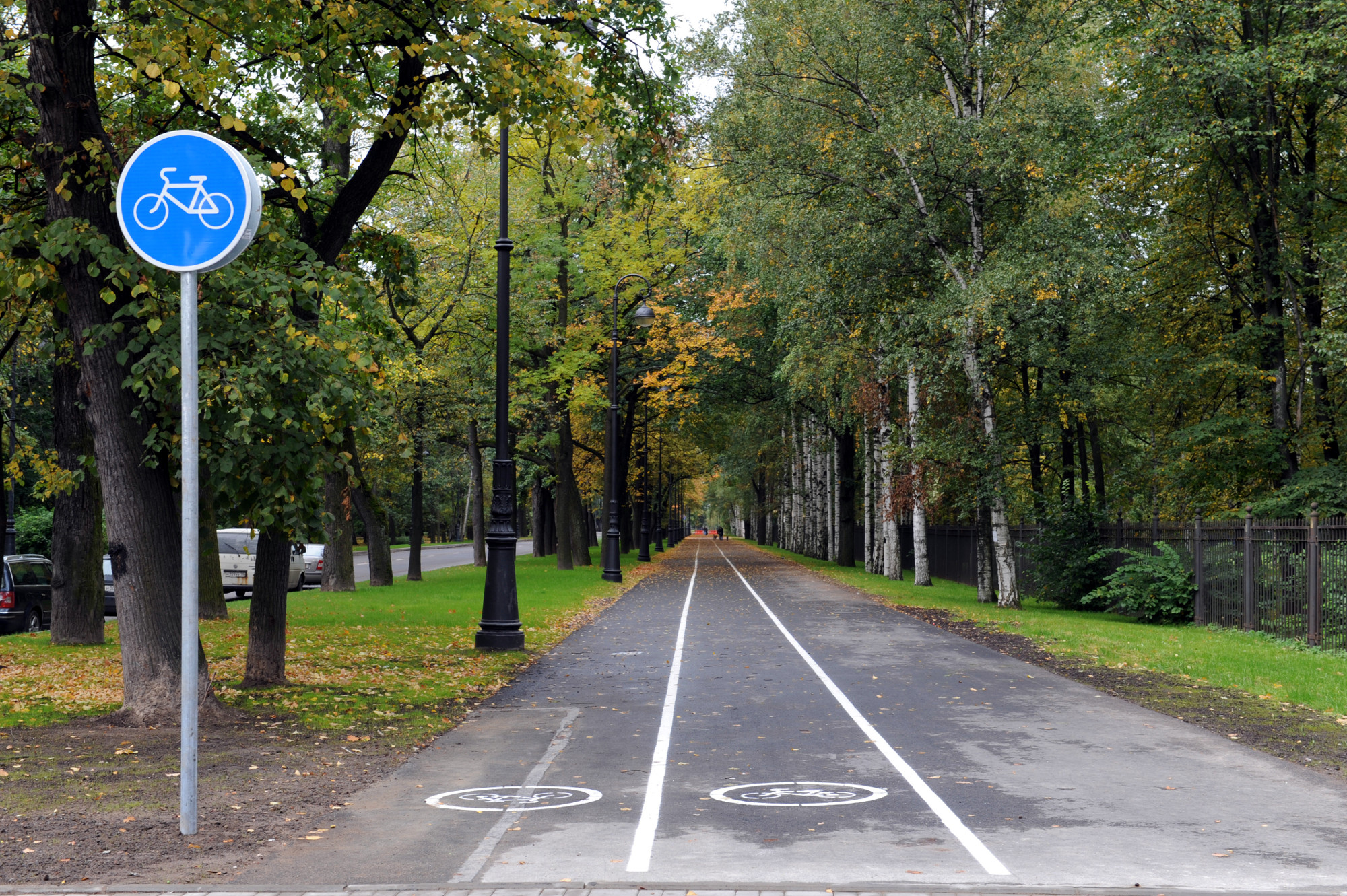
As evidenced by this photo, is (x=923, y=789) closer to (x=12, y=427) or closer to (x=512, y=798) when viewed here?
(x=512, y=798)

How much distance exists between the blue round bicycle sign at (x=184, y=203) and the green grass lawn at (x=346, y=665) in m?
5.18

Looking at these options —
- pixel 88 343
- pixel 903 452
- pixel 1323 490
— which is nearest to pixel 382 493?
pixel 903 452

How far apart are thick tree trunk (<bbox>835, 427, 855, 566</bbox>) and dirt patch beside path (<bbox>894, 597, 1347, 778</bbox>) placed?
3015 centimetres

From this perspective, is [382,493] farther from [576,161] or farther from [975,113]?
[975,113]

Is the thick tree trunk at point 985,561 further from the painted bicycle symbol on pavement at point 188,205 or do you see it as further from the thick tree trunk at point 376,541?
the painted bicycle symbol on pavement at point 188,205

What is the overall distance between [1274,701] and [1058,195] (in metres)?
15.5

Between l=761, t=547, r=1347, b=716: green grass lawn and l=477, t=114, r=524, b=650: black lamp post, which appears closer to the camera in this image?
l=761, t=547, r=1347, b=716: green grass lawn

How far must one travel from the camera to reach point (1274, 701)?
1218 centimetres

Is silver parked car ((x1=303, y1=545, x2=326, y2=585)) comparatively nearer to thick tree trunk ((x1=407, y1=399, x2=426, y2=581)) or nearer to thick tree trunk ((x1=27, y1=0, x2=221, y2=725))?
thick tree trunk ((x1=407, y1=399, x2=426, y2=581))

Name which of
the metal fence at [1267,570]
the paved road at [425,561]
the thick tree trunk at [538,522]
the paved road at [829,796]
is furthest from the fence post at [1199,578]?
the thick tree trunk at [538,522]

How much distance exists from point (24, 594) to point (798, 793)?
62.0 ft

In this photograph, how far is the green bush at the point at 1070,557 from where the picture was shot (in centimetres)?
2706

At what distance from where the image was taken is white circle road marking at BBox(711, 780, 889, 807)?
299 inches

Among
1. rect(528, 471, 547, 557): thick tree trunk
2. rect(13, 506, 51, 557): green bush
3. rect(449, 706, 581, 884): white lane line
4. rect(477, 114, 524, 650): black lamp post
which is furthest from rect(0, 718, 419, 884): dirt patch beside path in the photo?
rect(528, 471, 547, 557): thick tree trunk
